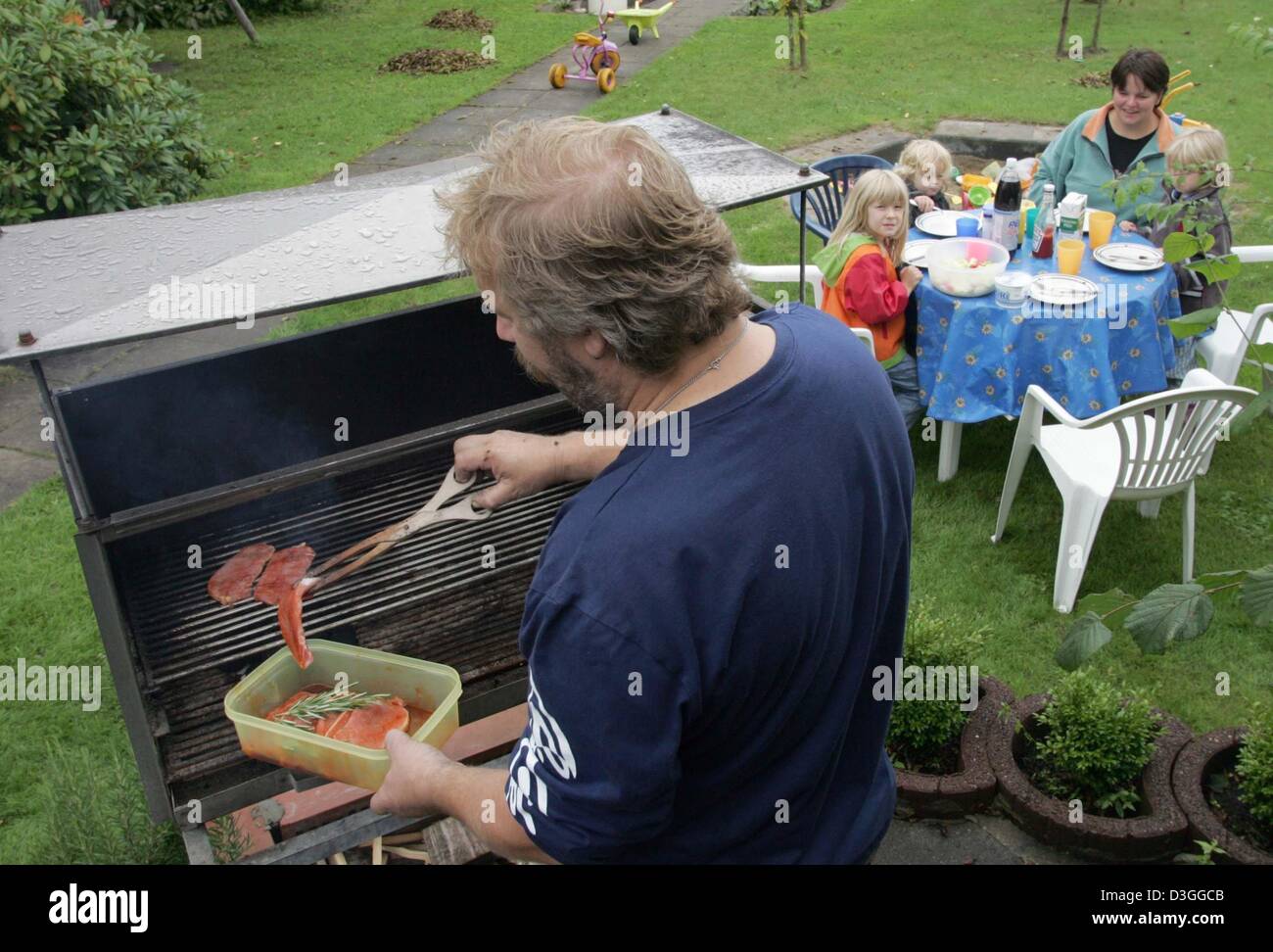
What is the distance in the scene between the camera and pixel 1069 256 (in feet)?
16.4

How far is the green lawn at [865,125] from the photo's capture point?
397 centimetres

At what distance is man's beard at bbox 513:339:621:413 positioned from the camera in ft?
4.98

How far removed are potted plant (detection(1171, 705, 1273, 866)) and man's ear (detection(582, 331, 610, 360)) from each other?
8.44 ft

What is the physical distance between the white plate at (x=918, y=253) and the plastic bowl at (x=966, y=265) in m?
0.04

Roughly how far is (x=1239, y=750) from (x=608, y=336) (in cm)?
279

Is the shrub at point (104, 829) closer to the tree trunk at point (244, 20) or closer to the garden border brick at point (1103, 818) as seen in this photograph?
the garden border brick at point (1103, 818)

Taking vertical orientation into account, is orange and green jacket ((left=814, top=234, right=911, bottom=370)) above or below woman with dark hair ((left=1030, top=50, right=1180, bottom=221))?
below

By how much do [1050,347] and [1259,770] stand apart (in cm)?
224

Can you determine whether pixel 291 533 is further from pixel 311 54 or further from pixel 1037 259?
pixel 311 54

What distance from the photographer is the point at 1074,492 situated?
14.3ft

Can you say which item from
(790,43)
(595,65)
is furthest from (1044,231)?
(790,43)

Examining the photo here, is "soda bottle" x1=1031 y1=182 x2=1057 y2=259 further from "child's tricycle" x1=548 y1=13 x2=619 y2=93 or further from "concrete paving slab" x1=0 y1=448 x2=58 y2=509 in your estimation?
"child's tricycle" x1=548 y1=13 x2=619 y2=93

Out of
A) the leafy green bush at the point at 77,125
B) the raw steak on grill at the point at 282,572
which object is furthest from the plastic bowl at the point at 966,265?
the leafy green bush at the point at 77,125

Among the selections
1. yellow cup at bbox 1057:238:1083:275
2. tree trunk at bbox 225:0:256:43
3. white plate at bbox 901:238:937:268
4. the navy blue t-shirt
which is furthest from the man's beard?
tree trunk at bbox 225:0:256:43
